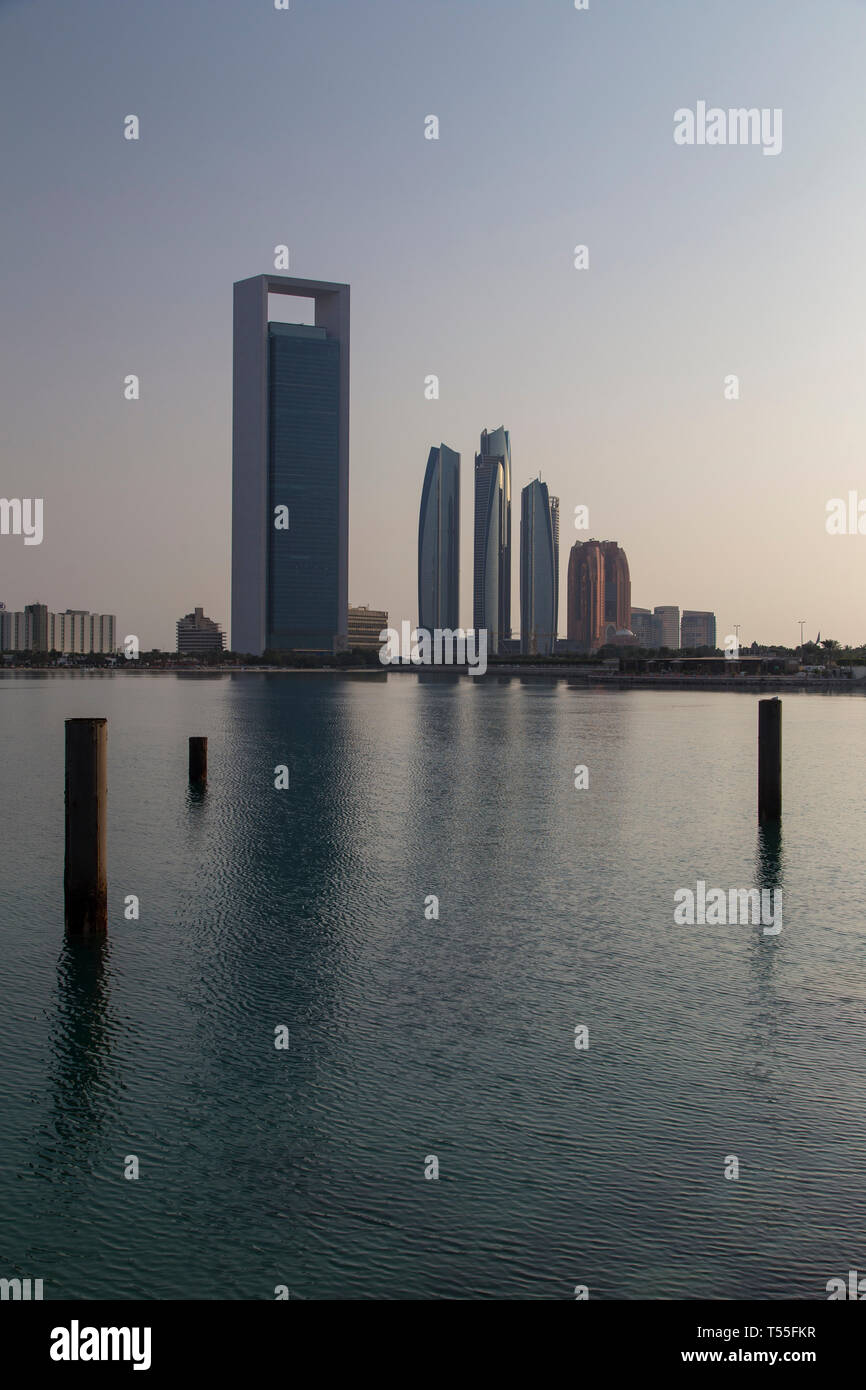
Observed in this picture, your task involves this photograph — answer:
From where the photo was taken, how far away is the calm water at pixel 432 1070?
10.2 metres

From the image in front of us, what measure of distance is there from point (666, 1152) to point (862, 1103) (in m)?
2.85

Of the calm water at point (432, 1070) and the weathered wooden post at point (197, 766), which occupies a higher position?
the weathered wooden post at point (197, 766)

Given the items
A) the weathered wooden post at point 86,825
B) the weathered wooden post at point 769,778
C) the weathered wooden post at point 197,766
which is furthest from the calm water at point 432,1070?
the weathered wooden post at point 197,766

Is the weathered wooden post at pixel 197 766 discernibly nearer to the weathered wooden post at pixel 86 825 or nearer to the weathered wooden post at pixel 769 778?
the weathered wooden post at pixel 769 778

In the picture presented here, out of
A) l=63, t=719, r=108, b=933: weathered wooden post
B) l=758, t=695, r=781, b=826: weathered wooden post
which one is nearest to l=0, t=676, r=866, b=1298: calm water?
l=63, t=719, r=108, b=933: weathered wooden post

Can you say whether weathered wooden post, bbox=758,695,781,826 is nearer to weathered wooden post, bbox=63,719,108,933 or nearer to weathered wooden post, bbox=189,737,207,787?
weathered wooden post, bbox=189,737,207,787

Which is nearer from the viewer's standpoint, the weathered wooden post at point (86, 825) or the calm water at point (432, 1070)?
the calm water at point (432, 1070)

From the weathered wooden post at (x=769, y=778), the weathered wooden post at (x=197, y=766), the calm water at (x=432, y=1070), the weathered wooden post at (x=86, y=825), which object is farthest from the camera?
the weathered wooden post at (x=197, y=766)

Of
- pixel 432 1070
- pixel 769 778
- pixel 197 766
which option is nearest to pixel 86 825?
pixel 432 1070

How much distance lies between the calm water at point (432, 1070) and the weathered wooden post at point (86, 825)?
82cm

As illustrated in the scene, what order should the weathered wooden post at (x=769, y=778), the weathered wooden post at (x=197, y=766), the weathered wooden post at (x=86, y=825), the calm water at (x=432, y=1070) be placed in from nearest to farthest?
the calm water at (x=432, y=1070) < the weathered wooden post at (x=86, y=825) < the weathered wooden post at (x=769, y=778) < the weathered wooden post at (x=197, y=766)

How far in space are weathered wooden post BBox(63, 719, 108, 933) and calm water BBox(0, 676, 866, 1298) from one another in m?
0.82
